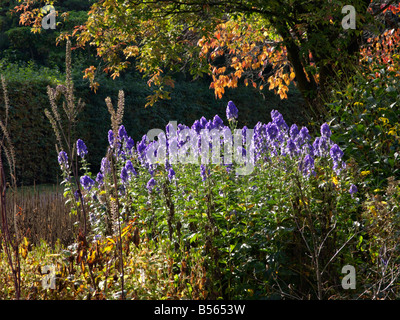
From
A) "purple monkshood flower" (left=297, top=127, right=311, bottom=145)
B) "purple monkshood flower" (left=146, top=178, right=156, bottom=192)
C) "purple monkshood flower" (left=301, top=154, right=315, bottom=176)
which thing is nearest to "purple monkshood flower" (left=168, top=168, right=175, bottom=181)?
"purple monkshood flower" (left=146, top=178, right=156, bottom=192)

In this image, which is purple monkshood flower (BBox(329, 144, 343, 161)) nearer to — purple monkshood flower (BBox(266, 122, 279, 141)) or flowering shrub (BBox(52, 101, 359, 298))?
flowering shrub (BBox(52, 101, 359, 298))

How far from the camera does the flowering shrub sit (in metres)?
3.33

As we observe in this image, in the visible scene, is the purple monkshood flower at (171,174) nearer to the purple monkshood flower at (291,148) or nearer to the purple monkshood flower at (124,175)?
the purple monkshood flower at (124,175)

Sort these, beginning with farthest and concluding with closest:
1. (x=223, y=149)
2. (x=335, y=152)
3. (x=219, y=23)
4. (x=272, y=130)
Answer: (x=219, y=23), (x=272, y=130), (x=223, y=149), (x=335, y=152)

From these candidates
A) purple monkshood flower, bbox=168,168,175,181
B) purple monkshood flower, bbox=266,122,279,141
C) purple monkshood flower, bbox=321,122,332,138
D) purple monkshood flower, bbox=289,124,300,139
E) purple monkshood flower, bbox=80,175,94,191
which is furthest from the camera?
purple monkshood flower, bbox=289,124,300,139

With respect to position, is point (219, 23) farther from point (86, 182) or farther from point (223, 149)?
point (86, 182)

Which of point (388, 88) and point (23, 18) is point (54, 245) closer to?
point (388, 88)

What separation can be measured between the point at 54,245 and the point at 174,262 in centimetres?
192

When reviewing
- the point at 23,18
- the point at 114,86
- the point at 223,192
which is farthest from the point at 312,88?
the point at 114,86

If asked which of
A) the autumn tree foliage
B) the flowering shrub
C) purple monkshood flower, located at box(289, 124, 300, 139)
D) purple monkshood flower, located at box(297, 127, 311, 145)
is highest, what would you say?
the autumn tree foliage

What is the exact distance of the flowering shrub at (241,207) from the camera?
333 centimetres

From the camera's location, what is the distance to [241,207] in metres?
3.55

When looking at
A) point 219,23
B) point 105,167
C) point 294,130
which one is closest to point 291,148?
point 294,130

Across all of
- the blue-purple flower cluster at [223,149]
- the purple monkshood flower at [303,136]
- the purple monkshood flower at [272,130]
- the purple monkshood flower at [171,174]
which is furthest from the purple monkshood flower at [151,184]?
the purple monkshood flower at [303,136]
